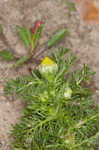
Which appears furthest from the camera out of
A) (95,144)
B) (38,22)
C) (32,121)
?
(38,22)

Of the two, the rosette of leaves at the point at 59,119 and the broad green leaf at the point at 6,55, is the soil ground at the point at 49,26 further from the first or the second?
the rosette of leaves at the point at 59,119

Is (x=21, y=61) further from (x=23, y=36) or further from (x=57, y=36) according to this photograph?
(x=57, y=36)

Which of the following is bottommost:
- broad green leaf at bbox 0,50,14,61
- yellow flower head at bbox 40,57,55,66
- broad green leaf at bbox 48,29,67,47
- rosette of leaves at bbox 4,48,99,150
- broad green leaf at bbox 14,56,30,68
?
rosette of leaves at bbox 4,48,99,150

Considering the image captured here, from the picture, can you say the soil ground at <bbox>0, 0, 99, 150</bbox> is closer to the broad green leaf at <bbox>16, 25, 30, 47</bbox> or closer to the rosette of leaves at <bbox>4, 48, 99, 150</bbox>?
the broad green leaf at <bbox>16, 25, 30, 47</bbox>

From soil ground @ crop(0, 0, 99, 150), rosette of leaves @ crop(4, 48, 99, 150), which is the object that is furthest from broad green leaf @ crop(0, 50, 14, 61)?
rosette of leaves @ crop(4, 48, 99, 150)

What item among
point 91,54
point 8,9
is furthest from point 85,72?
point 8,9

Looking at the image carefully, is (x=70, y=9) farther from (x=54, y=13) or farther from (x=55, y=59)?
(x=55, y=59)
